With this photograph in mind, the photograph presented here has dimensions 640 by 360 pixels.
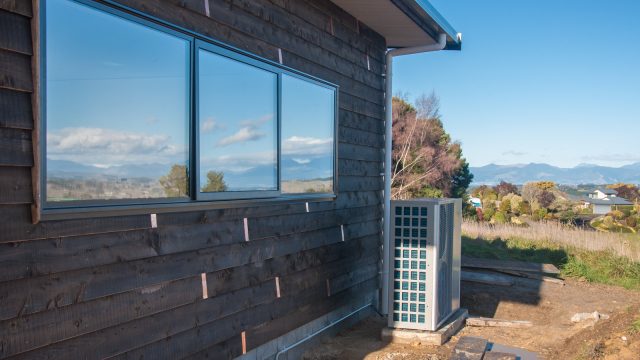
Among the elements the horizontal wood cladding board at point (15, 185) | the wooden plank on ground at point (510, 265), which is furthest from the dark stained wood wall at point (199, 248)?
the wooden plank on ground at point (510, 265)

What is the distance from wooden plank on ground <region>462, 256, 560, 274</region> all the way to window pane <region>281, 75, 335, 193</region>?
4692 mm

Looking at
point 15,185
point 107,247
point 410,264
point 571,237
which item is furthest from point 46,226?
point 571,237

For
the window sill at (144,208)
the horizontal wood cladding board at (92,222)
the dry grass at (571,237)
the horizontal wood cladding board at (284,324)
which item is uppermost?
the window sill at (144,208)

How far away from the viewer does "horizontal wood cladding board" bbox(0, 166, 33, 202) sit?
243 centimetres

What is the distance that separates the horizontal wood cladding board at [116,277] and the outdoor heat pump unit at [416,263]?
58.2 inches

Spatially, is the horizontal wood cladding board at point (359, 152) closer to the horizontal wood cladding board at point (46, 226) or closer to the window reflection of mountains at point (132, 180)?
the window reflection of mountains at point (132, 180)

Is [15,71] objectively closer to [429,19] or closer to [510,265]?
[429,19]

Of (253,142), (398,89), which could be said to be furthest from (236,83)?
(398,89)

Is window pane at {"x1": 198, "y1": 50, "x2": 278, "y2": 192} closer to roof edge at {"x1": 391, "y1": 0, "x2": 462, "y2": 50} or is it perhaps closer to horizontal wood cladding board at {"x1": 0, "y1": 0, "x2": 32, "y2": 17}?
horizontal wood cladding board at {"x1": 0, "y1": 0, "x2": 32, "y2": 17}

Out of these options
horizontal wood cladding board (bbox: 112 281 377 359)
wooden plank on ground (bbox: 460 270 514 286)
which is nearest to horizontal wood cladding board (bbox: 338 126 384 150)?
horizontal wood cladding board (bbox: 112 281 377 359)

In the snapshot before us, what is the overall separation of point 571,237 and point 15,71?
11.9 metres

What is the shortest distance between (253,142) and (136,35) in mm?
1307

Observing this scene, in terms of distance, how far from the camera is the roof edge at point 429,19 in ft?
18.3

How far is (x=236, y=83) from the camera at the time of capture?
3.96 meters
